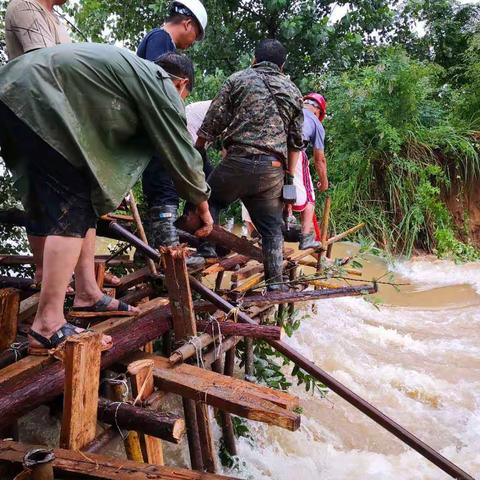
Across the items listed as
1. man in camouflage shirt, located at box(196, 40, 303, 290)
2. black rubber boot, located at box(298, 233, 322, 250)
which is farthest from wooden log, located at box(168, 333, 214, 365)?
black rubber boot, located at box(298, 233, 322, 250)

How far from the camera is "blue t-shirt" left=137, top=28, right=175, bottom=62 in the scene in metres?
→ 3.24

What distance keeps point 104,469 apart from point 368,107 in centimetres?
885

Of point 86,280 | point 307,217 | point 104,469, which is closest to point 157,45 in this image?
point 86,280

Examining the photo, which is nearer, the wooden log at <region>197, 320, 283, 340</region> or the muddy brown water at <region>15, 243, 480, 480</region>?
the wooden log at <region>197, 320, 283, 340</region>

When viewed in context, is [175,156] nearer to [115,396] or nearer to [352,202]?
[115,396]

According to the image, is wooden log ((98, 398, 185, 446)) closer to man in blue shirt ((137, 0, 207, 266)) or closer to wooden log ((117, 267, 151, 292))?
wooden log ((117, 267, 151, 292))

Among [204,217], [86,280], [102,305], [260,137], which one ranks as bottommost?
[102,305]

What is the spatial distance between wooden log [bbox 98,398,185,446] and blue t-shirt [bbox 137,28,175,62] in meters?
2.26

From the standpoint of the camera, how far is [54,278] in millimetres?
1986

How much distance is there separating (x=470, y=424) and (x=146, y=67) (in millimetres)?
3762

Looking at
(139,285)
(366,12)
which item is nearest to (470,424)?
(139,285)

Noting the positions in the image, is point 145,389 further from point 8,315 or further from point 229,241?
point 229,241

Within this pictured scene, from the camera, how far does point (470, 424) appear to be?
4.08 m

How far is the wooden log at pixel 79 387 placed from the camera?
1549 mm
